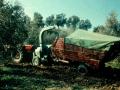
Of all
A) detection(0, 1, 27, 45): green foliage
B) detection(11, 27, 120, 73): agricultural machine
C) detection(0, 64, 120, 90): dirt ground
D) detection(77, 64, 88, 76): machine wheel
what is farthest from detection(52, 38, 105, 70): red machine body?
detection(0, 1, 27, 45): green foliage

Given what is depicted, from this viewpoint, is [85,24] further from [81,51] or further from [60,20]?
[81,51]

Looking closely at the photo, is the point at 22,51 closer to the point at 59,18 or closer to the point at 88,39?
the point at 88,39

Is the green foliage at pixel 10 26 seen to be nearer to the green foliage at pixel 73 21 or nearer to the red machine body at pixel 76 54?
the red machine body at pixel 76 54

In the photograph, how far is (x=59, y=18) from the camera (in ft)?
318

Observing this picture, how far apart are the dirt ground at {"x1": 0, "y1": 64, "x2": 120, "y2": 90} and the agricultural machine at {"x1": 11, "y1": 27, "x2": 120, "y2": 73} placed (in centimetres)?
71

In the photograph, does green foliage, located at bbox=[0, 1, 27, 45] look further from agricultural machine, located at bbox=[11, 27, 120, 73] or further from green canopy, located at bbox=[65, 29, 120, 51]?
green canopy, located at bbox=[65, 29, 120, 51]

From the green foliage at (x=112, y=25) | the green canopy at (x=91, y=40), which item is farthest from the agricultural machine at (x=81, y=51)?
the green foliage at (x=112, y=25)

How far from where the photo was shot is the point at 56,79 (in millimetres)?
14180

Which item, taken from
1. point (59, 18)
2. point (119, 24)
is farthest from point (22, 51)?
point (59, 18)

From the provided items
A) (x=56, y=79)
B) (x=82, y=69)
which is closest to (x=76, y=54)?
(x=82, y=69)

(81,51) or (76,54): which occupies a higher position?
(81,51)

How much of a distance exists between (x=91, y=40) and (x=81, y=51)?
101 cm

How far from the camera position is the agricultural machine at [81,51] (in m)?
15.8

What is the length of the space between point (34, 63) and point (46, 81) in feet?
18.0
